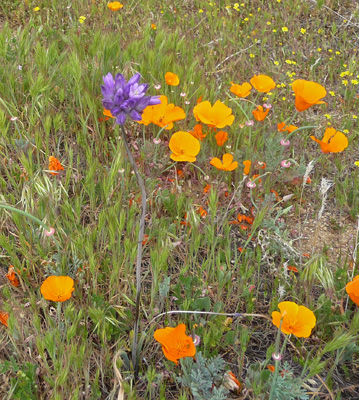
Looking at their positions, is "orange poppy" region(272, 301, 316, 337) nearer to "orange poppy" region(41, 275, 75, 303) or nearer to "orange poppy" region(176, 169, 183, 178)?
"orange poppy" region(41, 275, 75, 303)

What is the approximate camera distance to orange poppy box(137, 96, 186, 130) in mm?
2256

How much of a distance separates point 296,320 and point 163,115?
4.18 feet

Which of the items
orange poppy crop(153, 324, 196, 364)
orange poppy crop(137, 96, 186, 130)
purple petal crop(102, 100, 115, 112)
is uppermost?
purple petal crop(102, 100, 115, 112)

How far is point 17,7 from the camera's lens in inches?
155

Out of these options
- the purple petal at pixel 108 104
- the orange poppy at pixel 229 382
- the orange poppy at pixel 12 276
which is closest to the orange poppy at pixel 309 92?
the purple petal at pixel 108 104

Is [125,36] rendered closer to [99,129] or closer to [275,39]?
[99,129]

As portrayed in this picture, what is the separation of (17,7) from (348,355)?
153 inches

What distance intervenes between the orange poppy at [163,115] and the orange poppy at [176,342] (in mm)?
1140

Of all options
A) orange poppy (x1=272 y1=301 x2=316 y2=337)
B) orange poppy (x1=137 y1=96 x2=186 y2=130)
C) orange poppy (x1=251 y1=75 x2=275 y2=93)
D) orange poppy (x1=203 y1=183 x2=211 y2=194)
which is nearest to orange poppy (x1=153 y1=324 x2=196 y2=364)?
orange poppy (x1=272 y1=301 x2=316 y2=337)

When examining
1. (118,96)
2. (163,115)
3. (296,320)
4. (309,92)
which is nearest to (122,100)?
(118,96)

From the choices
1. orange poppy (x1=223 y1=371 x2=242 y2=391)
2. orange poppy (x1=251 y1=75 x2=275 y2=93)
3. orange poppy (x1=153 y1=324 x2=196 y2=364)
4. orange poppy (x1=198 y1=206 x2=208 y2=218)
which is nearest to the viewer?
orange poppy (x1=153 y1=324 x2=196 y2=364)

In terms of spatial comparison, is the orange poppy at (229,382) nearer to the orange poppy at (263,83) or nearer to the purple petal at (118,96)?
the purple petal at (118,96)

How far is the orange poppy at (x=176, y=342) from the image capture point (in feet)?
4.66

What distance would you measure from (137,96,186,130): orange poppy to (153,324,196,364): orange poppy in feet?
3.74
